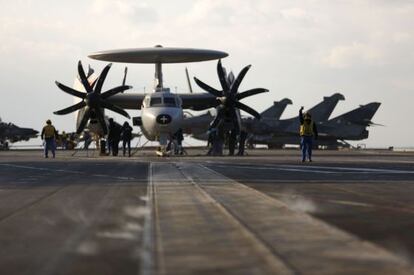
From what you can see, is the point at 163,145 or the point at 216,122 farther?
the point at 216,122

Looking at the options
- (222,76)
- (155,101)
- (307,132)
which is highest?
(222,76)

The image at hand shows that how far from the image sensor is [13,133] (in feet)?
290

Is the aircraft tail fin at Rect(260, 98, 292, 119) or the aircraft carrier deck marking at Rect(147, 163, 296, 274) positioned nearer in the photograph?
the aircraft carrier deck marking at Rect(147, 163, 296, 274)

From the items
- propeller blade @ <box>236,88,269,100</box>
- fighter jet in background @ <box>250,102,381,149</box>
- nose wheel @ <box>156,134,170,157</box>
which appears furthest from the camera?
fighter jet in background @ <box>250,102,381,149</box>

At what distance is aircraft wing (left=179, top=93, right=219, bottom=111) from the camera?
165 ft

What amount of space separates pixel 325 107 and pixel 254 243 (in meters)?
82.2

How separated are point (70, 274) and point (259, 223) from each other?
355 centimetres

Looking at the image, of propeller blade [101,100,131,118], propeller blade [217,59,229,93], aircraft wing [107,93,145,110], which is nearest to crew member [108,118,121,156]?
propeller blade [101,100,131,118]

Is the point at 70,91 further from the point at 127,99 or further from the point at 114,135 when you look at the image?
the point at 127,99

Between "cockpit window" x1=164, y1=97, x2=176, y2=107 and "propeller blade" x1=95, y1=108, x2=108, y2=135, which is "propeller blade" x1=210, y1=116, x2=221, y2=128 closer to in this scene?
"cockpit window" x1=164, y1=97, x2=176, y2=107

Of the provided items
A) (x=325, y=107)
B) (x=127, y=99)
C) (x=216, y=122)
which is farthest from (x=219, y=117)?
(x=325, y=107)

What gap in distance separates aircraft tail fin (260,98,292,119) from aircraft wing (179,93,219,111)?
42.3m

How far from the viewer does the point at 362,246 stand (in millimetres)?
7141

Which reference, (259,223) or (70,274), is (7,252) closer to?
(70,274)
